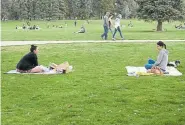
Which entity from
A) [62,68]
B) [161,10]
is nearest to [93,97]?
[62,68]

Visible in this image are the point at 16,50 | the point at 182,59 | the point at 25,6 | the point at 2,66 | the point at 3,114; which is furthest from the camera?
the point at 25,6

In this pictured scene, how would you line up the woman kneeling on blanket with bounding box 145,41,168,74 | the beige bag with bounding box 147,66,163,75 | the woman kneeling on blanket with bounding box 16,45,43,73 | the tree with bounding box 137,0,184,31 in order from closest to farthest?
the beige bag with bounding box 147,66,163,75, the woman kneeling on blanket with bounding box 145,41,168,74, the woman kneeling on blanket with bounding box 16,45,43,73, the tree with bounding box 137,0,184,31

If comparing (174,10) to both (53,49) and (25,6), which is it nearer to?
(53,49)

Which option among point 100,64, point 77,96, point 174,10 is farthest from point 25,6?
point 77,96

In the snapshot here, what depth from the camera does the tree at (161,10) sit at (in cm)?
4362

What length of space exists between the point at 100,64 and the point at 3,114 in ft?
29.1

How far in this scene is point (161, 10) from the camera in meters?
43.6

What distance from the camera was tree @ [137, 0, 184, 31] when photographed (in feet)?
→ 143

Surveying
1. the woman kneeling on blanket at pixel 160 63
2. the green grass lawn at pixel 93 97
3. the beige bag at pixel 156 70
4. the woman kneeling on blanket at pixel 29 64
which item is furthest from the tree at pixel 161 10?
the woman kneeling on blanket at pixel 29 64

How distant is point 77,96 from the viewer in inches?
416

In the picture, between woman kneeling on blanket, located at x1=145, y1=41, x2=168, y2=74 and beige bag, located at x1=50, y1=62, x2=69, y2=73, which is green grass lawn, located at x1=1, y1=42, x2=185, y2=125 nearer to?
beige bag, located at x1=50, y1=62, x2=69, y2=73

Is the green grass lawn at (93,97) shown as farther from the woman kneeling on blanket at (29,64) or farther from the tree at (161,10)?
the tree at (161,10)

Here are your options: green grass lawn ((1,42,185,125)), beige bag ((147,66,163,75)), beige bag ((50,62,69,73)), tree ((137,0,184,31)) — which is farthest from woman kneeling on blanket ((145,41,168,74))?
tree ((137,0,184,31))

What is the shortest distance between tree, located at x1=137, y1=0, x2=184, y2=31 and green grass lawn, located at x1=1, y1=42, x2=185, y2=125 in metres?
27.0
